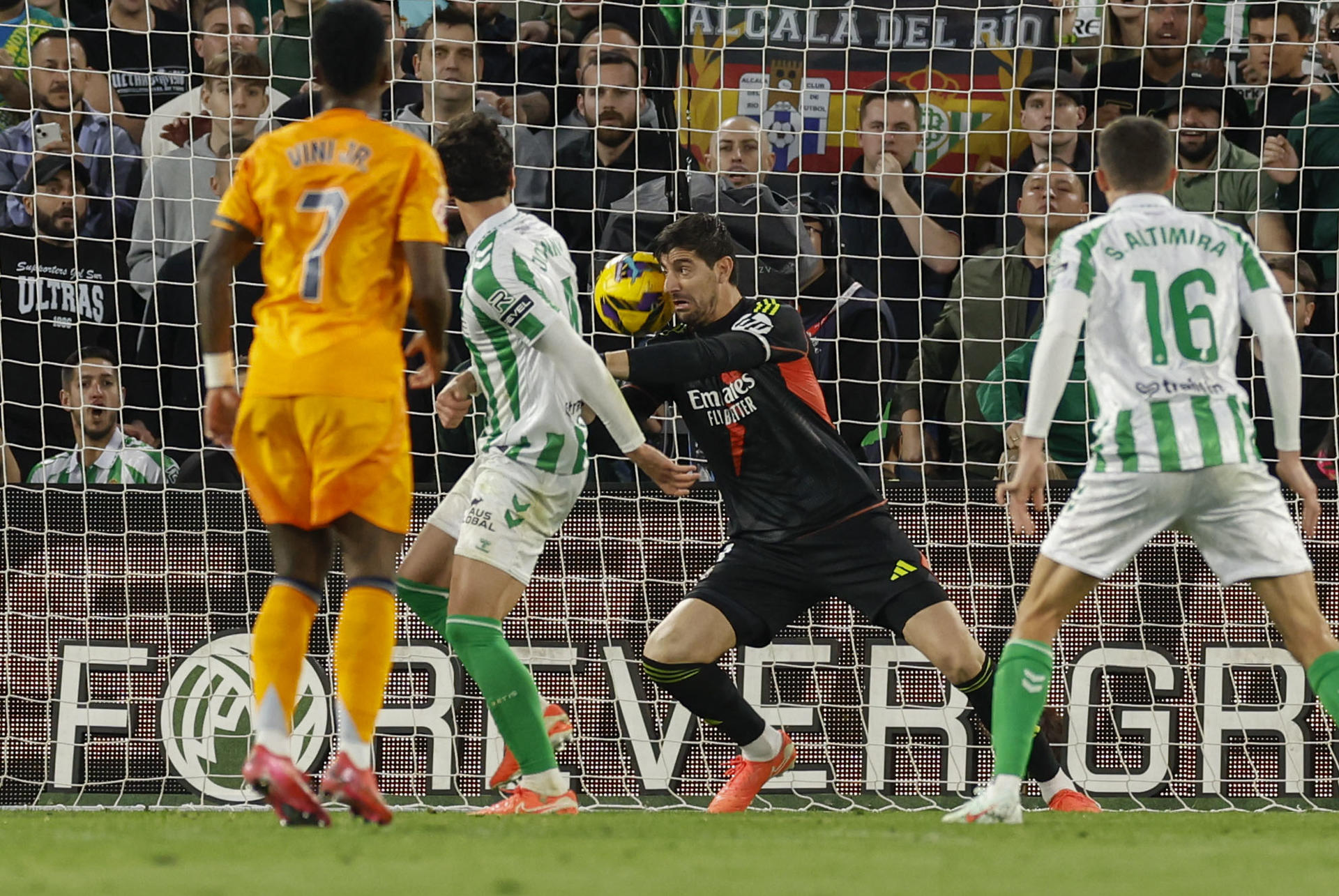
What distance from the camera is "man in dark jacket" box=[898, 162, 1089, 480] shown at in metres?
7.64

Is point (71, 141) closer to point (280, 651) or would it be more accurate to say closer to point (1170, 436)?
point (280, 651)

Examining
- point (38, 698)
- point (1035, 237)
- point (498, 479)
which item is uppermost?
point (1035, 237)

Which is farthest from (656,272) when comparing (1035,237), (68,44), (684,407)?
(68,44)

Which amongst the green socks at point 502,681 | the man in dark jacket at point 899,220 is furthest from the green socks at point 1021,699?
the man in dark jacket at point 899,220

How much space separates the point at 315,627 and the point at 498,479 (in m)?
2.08

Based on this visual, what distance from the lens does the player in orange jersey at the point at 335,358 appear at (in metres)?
3.98

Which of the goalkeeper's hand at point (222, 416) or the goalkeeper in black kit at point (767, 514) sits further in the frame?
the goalkeeper in black kit at point (767, 514)

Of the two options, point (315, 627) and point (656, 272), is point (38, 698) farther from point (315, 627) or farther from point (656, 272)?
point (656, 272)

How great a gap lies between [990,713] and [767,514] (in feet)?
3.30

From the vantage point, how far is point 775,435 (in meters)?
5.80

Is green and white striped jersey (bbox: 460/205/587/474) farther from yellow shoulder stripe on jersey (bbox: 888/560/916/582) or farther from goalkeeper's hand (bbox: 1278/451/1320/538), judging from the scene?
goalkeeper's hand (bbox: 1278/451/1320/538)

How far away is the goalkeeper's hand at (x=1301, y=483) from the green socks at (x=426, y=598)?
101 inches

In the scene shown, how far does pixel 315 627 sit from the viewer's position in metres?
6.94

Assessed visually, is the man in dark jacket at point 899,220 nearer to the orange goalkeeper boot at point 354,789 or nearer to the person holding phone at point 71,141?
the person holding phone at point 71,141
